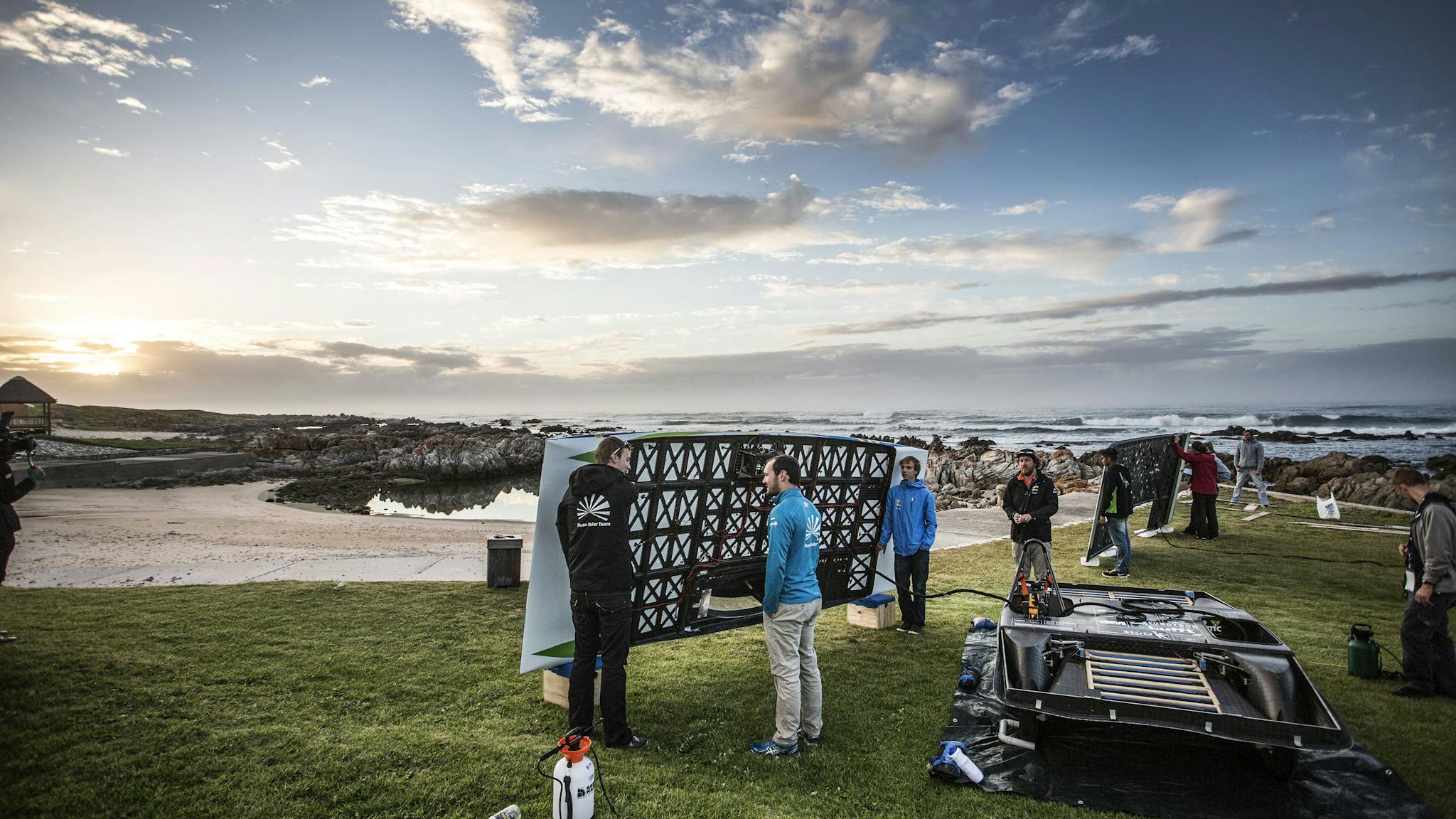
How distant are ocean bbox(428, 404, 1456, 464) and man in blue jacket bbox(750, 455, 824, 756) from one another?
2027cm

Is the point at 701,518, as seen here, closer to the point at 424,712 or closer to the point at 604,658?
the point at 604,658

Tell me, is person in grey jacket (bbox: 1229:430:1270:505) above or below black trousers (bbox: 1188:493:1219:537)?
above

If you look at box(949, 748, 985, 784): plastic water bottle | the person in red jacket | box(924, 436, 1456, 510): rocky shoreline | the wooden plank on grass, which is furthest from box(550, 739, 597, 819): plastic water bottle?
box(924, 436, 1456, 510): rocky shoreline

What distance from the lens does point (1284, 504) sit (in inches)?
718

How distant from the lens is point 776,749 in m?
5.01

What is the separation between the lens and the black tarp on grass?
4.28m

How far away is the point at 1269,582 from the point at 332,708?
1316 cm

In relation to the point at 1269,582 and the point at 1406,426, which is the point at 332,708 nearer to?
the point at 1269,582

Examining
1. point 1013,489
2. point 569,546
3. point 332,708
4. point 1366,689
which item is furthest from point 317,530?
point 1366,689

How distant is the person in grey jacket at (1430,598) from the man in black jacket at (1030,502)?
11.1 ft

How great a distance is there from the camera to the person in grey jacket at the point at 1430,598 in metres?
5.75

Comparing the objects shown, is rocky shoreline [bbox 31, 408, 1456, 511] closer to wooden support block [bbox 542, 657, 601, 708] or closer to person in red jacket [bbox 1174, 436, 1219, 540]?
person in red jacket [bbox 1174, 436, 1219, 540]

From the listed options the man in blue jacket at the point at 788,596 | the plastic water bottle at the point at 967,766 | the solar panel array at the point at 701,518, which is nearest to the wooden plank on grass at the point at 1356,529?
the solar panel array at the point at 701,518

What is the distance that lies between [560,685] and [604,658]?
99 cm
